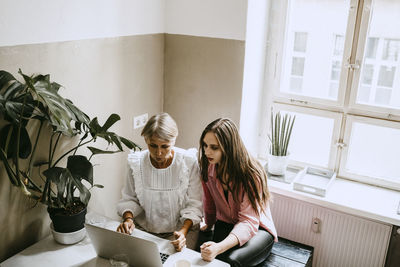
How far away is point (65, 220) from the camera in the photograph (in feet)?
6.45

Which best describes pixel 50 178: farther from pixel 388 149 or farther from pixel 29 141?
pixel 388 149

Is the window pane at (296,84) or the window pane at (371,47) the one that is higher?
the window pane at (371,47)

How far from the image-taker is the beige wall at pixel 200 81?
272cm

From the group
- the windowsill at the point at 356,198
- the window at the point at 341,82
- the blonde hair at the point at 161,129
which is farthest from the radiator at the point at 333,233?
the blonde hair at the point at 161,129

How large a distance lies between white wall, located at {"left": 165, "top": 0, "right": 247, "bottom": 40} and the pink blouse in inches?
38.0

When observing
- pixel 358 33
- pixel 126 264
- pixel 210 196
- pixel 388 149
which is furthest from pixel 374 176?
pixel 126 264

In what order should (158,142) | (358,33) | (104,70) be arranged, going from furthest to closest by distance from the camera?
(358,33)
(104,70)
(158,142)

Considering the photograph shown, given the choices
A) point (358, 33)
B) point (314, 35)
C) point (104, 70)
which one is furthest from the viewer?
point (314, 35)

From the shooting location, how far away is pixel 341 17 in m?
2.66

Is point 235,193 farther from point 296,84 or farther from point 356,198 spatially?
point 296,84

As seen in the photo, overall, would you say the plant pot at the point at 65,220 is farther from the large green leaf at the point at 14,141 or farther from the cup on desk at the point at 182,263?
the cup on desk at the point at 182,263

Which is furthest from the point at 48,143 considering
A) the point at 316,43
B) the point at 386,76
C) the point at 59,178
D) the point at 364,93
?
the point at 386,76

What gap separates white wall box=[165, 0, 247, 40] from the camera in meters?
2.61

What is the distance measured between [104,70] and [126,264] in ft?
3.86
